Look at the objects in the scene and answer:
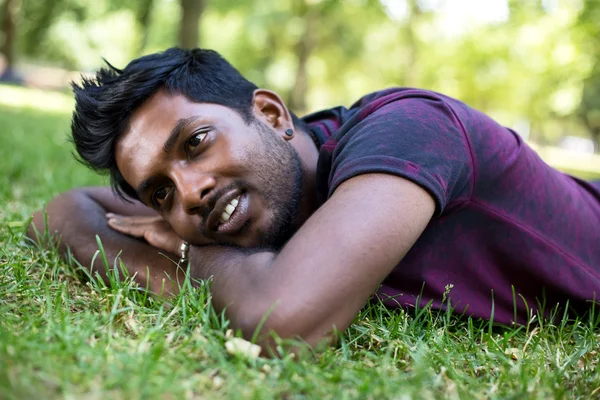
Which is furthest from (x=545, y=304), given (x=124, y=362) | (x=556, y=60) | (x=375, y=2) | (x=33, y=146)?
(x=375, y=2)

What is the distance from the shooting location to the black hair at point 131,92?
3002mm

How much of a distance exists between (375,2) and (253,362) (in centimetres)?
2309

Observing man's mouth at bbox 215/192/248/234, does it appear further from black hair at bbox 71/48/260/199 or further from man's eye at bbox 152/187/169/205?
black hair at bbox 71/48/260/199

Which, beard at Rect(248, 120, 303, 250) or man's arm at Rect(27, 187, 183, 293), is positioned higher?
beard at Rect(248, 120, 303, 250)

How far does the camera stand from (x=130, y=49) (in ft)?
137

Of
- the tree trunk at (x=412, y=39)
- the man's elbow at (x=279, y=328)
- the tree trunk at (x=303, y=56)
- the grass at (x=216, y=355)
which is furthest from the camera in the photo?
the tree trunk at (x=303, y=56)

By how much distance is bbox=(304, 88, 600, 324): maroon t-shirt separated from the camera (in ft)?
8.18

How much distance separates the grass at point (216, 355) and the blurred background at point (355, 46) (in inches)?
416

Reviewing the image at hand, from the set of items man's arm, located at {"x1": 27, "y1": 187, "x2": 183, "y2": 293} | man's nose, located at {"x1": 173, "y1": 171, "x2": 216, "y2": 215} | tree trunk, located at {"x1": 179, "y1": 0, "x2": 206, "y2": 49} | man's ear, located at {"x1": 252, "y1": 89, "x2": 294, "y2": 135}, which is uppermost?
tree trunk, located at {"x1": 179, "y1": 0, "x2": 206, "y2": 49}

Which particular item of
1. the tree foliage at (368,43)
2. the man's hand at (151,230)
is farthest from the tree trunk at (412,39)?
the man's hand at (151,230)

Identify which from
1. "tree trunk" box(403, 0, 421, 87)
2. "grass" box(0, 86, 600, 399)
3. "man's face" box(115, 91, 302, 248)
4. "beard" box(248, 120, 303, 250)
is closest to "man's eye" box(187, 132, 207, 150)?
"man's face" box(115, 91, 302, 248)

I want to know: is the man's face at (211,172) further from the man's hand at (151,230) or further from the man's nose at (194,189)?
the man's hand at (151,230)

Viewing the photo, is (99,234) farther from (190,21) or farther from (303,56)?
(303,56)

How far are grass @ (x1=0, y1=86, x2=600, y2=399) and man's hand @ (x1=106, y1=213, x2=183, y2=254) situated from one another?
458 mm
